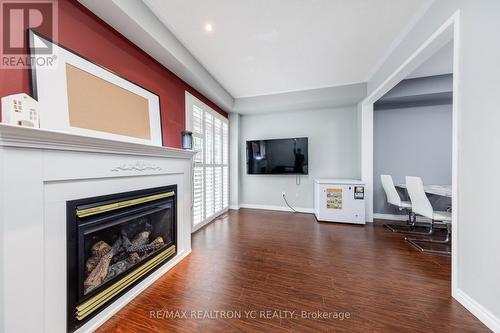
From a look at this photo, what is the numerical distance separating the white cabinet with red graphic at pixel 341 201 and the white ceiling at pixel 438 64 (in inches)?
79.5

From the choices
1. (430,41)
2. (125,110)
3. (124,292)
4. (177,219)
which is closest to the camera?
(124,292)

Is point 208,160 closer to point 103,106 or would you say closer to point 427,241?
point 103,106

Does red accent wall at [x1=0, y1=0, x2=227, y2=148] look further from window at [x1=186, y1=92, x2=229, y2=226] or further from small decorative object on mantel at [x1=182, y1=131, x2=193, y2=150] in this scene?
window at [x1=186, y1=92, x2=229, y2=226]

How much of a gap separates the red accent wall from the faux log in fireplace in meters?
0.88

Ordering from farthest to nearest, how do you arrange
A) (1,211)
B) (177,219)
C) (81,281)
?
(177,219), (81,281), (1,211)

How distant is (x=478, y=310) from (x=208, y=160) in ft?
11.4

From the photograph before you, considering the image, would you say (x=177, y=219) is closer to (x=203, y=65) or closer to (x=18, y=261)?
(x=18, y=261)

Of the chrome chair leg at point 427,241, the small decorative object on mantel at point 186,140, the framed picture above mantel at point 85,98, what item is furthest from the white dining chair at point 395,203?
the framed picture above mantel at point 85,98

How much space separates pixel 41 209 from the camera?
977mm

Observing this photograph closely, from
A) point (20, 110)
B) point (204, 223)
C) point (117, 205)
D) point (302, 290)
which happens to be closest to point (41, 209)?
point (117, 205)

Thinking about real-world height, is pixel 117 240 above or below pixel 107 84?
below

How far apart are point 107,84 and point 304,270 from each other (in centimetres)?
265

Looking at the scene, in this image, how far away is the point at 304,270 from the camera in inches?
73.0

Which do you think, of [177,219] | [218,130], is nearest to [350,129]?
[218,130]
